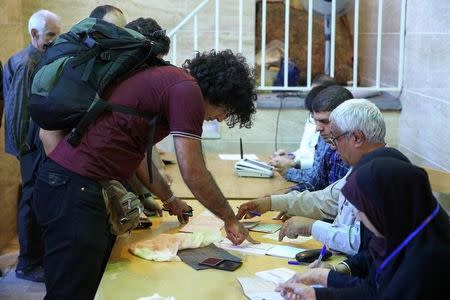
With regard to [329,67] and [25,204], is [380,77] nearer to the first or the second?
[329,67]

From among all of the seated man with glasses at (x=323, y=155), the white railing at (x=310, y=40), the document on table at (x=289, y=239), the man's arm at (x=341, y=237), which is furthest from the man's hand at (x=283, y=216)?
the white railing at (x=310, y=40)

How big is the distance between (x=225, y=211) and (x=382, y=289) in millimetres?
781

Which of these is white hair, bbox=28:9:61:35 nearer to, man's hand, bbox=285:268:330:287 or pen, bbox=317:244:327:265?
pen, bbox=317:244:327:265

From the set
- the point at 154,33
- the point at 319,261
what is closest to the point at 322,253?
the point at 319,261

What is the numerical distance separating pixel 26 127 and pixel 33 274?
94cm

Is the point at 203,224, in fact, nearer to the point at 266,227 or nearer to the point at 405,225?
the point at 266,227

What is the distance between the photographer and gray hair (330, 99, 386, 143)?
2.31 meters

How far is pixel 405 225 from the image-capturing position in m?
1.61

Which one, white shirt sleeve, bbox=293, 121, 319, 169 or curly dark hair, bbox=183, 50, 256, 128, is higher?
curly dark hair, bbox=183, 50, 256, 128

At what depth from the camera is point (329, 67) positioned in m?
5.35

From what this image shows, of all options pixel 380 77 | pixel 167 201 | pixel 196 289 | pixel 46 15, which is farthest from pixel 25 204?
pixel 380 77

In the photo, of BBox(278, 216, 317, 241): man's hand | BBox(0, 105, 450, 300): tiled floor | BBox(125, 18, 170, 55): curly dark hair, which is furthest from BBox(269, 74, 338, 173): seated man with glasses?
BBox(278, 216, 317, 241): man's hand

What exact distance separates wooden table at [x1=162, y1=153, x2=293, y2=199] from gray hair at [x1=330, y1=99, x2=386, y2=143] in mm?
1063

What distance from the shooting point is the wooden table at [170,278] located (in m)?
2.04
